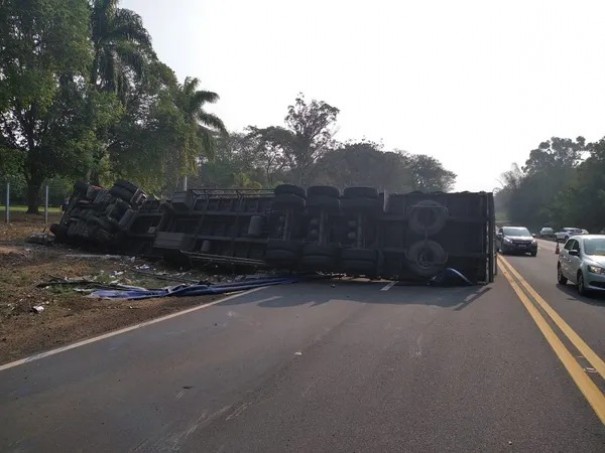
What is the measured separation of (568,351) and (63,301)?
8.47m

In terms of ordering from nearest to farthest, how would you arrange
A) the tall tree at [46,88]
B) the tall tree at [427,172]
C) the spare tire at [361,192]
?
1. the spare tire at [361,192]
2. the tall tree at [46,88]
3. the tall tree at [427,172]

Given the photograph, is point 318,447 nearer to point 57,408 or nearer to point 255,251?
point 57,408

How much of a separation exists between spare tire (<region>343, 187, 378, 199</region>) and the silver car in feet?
17.2

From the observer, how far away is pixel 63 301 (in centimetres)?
1052

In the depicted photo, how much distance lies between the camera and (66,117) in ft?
98.4

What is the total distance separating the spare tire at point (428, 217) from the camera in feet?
48.5

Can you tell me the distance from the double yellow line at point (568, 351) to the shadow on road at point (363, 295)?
123cm

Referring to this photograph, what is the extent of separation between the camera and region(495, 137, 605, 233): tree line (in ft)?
203

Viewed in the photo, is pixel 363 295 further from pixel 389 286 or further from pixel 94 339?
pixel 94 339

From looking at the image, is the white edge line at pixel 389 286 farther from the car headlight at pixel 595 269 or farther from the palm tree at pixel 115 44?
the palm tree at pixel 115 44

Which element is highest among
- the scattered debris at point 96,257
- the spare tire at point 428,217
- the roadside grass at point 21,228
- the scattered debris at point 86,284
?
the spare tire at point 428,217

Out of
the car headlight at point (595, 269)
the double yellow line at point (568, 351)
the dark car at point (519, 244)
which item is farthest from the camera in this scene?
the dark car at point (519, 244)

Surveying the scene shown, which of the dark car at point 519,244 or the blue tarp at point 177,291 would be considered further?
the dark car at point 519,244

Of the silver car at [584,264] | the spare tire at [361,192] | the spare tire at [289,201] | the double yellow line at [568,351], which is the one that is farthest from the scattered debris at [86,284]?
the silver car at [584,264]
